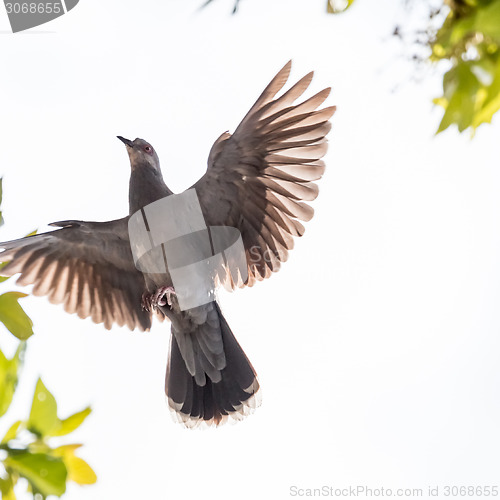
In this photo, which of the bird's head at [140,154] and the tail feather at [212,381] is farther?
the bird's head at [140,154]

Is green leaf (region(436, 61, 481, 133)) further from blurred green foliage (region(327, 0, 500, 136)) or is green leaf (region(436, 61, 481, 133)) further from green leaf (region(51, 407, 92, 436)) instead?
green leaf (region(51, 407, 92, 436))

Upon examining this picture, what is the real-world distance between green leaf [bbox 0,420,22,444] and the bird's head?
3.68 m

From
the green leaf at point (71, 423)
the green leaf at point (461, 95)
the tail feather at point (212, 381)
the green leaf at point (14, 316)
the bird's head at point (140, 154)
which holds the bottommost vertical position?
the tail feather at point (212, 381)

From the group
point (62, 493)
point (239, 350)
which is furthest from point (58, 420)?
point (239, 350)

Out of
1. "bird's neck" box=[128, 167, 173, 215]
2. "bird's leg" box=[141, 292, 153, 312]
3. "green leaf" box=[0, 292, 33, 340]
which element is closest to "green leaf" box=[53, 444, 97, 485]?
"green leaf" box=[0, 292, 33, 340]

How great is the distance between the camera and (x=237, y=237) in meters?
4.75

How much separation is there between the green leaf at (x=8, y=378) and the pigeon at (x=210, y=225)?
2658 mm

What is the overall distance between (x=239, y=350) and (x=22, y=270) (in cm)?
172

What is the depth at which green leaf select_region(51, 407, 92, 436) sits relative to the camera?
5.90ft

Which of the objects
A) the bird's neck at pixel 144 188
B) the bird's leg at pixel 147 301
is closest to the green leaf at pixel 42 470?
the bird's leg at pixel 147 301

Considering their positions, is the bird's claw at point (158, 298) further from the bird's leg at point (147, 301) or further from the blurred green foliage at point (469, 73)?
the blurred green foliage at point (469, 73)

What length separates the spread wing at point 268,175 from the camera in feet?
13.4

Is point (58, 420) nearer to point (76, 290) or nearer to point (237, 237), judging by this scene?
point (237, 237)

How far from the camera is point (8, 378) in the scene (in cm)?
179
